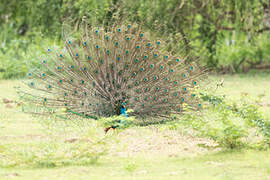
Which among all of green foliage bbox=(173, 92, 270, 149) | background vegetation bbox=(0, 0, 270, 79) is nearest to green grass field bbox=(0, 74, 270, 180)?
green foliage bbox=(173, 92, 270, 149)

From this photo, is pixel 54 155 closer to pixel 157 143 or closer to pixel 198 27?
pixel 157 143

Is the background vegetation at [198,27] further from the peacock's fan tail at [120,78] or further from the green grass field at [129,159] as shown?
the green grass field at [129,159]

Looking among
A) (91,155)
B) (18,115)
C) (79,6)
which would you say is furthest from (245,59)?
(91,155)

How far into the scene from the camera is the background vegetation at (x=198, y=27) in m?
13.7

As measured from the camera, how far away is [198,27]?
15.4 meters

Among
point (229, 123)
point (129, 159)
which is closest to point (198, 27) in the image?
point (229, 123)

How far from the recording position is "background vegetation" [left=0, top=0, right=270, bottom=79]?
13656 millimetres

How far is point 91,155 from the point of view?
4.87 metres

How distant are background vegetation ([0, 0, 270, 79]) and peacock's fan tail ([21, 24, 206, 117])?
7057mm

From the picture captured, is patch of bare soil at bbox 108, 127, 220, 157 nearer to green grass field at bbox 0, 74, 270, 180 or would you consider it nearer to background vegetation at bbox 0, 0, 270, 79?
green grass field at bbox 0, 74, 270, 180

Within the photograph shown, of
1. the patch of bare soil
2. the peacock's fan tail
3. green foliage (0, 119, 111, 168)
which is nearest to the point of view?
green foliage (0, 119, 111, 168)

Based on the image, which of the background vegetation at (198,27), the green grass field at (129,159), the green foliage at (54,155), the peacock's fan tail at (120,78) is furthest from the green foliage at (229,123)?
the background vegetation at (198,27)

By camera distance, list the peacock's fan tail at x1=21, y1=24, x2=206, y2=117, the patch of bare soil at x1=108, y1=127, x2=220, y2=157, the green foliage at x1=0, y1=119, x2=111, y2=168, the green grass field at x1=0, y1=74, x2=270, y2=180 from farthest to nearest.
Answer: the peacock's fan tail at x1=21, y1=24, x2=206, y2=117
the patch of bare soil at x1=108, y1=127, x2=220, y2=157
the green foliage at x1=0, y1=119, x2=111, y2=168
the green grass field at x1=0, y1=74, x2=270, y2=180

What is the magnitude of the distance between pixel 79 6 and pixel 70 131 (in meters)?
7.80
